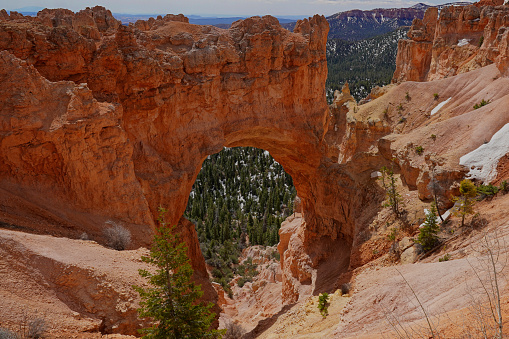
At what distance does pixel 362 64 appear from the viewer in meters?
131

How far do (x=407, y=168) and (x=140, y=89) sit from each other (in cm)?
1520

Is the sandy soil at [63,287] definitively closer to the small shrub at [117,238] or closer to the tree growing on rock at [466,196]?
the small shrub at [117,238]

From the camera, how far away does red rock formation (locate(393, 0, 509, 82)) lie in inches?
1638

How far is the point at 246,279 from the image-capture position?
114 feet

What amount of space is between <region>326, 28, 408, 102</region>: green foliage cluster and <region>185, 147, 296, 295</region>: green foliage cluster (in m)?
36.6

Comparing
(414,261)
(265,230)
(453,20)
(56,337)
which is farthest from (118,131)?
(453,20)

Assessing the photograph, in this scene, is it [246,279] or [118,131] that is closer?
[118,131]

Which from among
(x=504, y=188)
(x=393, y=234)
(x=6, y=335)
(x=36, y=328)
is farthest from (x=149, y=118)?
(x=504, y=188)

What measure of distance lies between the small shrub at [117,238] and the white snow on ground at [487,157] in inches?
629

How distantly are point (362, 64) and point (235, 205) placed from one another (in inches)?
3806

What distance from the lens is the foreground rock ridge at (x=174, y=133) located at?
1438 cm

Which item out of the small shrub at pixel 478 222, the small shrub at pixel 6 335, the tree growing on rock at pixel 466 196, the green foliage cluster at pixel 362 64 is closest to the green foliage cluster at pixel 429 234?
the tree growing on rock at pixel 466 196

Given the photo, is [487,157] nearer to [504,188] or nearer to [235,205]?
[504,188]

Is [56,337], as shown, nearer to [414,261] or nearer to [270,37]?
[414,261]
